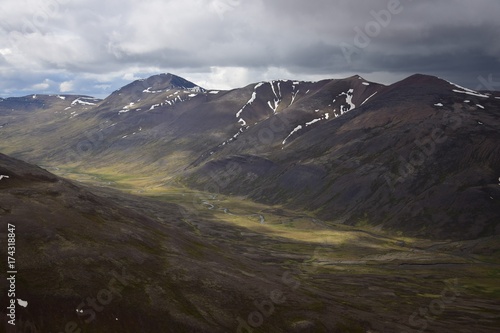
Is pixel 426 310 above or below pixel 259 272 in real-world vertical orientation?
below

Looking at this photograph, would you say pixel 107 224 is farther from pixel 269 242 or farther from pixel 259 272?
pixel 269 242

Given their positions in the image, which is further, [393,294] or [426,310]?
[393,294]

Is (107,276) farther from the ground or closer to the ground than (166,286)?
farther from the ground

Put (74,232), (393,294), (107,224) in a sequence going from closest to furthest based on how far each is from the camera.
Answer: (74,232), (107,224), (393,294)

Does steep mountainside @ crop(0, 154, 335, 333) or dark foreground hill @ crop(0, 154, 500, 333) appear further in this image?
dark foreground hill @ crop(0, 154, 500, 333)

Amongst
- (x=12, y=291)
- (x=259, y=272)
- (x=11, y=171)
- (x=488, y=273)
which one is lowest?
(x=488, y=273)

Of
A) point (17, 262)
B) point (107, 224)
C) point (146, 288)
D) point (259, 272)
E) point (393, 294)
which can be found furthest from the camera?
point (393, 294)

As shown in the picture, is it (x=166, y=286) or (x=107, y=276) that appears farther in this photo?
(x=166, y=286)

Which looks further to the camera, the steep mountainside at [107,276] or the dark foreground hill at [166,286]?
the dark foreground hill at [166,286]

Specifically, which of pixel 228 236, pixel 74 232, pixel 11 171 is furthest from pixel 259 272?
pixel 228 236
